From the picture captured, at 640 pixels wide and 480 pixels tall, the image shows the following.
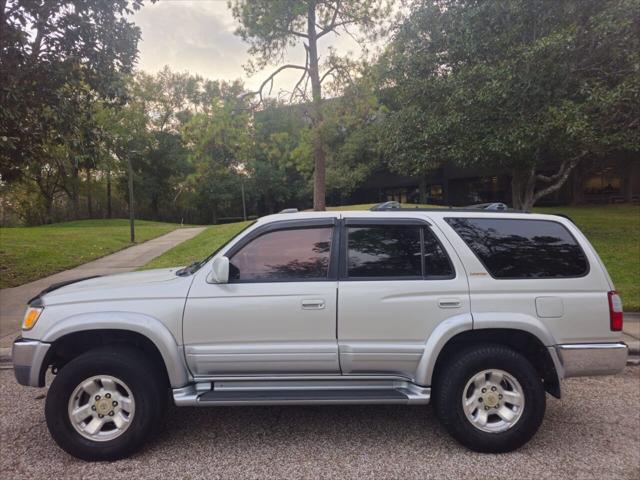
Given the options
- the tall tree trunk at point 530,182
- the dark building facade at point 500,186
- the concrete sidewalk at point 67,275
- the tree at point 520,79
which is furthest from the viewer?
the dark building facade at point 500,186

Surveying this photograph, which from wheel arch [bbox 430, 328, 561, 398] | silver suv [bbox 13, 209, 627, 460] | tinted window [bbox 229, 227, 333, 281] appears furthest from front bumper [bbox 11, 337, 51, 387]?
wheel arch [bbox 430, 328, 561, 398]

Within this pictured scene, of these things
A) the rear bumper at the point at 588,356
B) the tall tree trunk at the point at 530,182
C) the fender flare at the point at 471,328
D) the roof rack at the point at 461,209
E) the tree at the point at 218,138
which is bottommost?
the rear bumper at the point at 588,356

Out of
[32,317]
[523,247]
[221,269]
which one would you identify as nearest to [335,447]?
[221,269]

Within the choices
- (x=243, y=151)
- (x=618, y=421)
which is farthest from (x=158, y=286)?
(x=243, y=151)

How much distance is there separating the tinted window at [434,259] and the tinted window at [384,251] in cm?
6

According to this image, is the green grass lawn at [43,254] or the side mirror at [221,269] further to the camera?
the green grass lawn at [43,254]

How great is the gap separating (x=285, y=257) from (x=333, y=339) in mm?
740

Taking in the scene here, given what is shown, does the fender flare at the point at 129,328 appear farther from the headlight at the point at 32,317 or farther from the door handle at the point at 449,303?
the door handle at the point at 449,303

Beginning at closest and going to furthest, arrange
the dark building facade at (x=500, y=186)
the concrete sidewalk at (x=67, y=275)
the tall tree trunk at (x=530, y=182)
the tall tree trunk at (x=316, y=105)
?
the concrete sidewalk at (x=67, y=275) → the tall tree trunk at (x=316, y=105) → the tall tree trunk at (x=530, y=182) → the dark building facade at (x=500, y=186)

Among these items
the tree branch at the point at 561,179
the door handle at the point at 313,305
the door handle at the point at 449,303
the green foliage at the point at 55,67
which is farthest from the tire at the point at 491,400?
the tree branch at the point at 561,179

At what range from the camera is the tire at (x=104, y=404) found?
3105mm

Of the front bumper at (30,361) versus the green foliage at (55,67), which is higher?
the green foliage at (55,67)

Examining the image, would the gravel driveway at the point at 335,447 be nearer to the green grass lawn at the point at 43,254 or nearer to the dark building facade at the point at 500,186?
the green grass lawn at the point at 43,254

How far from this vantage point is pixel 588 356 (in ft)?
10.7
